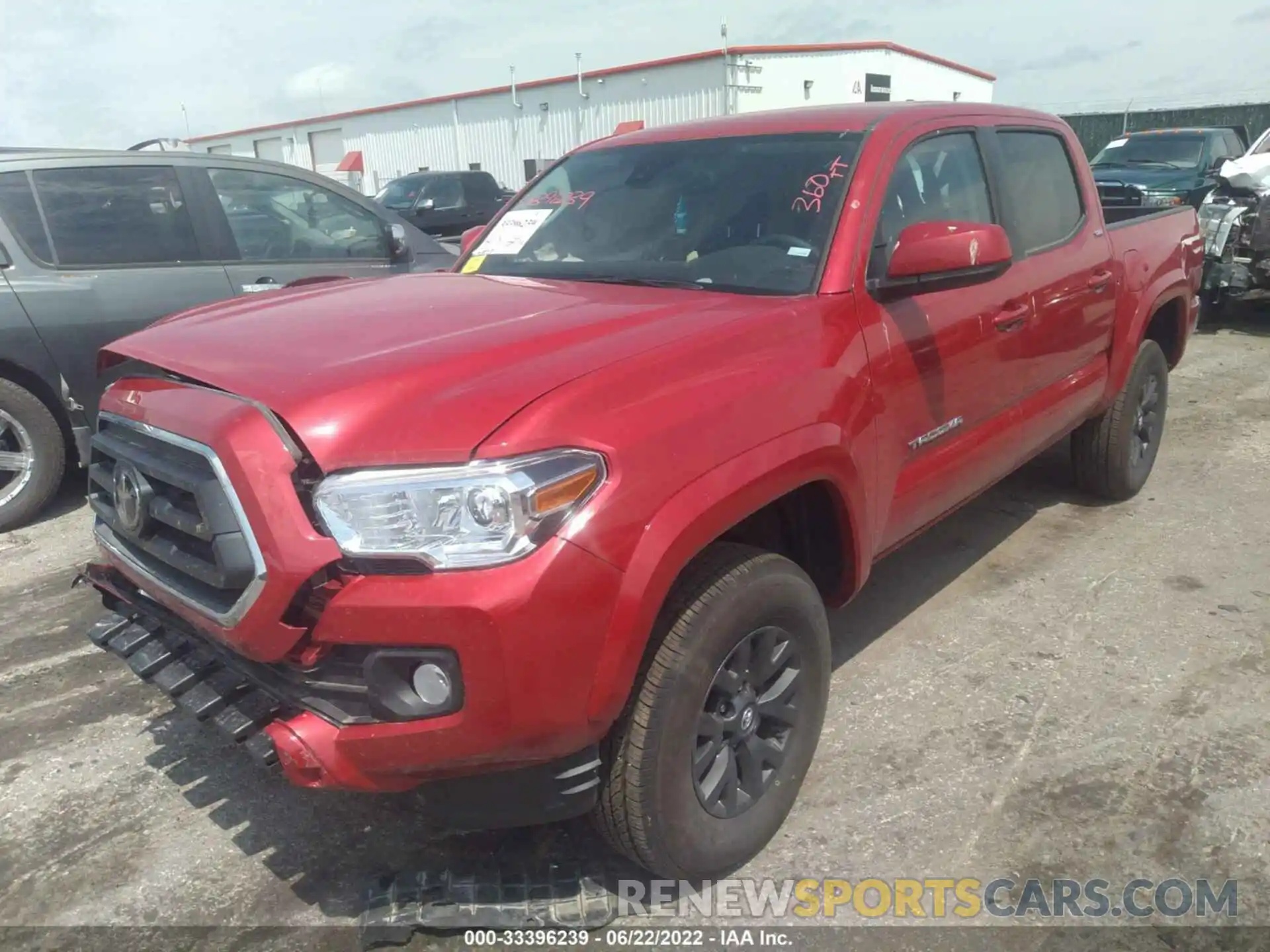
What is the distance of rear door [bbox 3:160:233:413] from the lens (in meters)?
4.77

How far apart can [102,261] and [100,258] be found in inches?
0.8

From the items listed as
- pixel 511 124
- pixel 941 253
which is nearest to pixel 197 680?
pixel 941 253

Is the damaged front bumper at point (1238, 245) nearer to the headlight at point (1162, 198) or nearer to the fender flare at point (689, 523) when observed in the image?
the headlight at point (1162, 198)

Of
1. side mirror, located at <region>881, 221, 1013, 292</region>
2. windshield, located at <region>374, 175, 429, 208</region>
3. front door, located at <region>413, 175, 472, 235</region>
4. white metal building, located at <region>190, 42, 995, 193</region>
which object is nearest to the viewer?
side mirror, located at <region>881, 221, 1013, 292</region>

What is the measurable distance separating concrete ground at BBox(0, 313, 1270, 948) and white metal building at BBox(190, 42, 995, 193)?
21.2 metres

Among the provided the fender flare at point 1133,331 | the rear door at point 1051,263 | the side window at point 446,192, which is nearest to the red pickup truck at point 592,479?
the rear door at point 1051,263

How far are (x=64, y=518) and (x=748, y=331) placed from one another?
4.09 meters

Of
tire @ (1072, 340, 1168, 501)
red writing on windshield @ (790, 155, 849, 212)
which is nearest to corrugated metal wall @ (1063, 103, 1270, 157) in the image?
tire @ (1072, 340, 1168, 501)

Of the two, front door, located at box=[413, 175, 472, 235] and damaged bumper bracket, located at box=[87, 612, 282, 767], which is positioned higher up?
front door, located at box=[413, 175, 472, 235]

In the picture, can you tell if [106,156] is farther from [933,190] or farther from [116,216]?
[933,190]

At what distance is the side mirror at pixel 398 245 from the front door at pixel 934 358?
3.19 m

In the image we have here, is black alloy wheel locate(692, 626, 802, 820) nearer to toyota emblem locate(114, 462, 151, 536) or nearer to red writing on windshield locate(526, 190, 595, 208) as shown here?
toyota emblem locate(114, 462, 151, 536)

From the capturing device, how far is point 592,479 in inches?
76.0

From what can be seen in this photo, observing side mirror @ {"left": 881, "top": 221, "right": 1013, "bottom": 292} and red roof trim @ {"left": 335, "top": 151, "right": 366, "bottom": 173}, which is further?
red roof trim @ {"left": 335, "top": 151, "right": 366, "bottom": 173}
